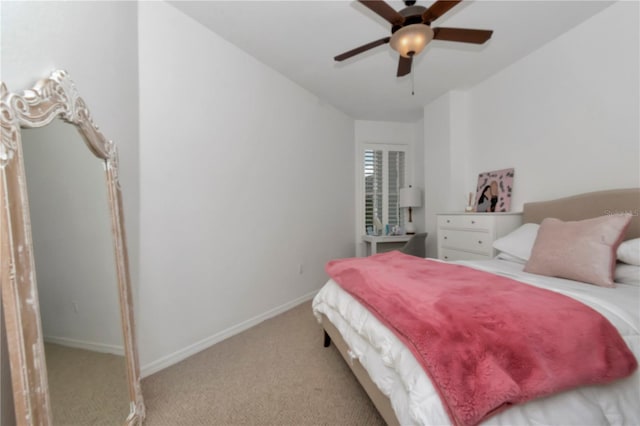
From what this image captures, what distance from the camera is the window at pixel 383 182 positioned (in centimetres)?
446

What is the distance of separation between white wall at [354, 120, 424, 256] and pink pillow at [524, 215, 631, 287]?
258cm

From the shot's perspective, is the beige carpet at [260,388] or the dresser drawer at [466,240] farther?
the dresser drawer at [466,240]

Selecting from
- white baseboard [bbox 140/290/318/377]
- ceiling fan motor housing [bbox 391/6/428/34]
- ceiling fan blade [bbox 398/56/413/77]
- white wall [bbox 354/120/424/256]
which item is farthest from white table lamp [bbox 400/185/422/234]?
ceiling fan motor housing [bbox 391/6/428/34]

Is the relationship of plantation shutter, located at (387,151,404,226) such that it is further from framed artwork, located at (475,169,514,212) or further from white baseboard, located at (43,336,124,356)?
white baseboard, located at (43,336,124,356)

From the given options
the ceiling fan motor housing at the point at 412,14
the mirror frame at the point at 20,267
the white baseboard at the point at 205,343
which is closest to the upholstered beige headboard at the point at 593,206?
the ceiling fan motor housing at the point at 412,14

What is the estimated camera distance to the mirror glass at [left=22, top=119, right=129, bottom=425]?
97 cm

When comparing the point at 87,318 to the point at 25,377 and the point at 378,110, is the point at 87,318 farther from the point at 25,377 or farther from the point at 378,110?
the point at 378,110

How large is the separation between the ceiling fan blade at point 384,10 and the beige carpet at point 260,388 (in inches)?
82.8

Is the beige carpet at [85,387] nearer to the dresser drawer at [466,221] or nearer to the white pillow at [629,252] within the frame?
the white pillow at [629,252]

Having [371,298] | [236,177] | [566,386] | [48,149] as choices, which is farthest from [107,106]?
[566,386]

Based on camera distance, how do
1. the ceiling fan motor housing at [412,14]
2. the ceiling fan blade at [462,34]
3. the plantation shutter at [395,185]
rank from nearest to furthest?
the ceiling fan motor housing at [412,14], the ceiling fan blade at [462,34], the plantation shutter at [395,185]

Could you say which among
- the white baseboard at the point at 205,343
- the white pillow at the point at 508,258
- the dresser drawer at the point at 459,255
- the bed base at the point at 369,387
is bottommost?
the white baseboard at the point at 205,343

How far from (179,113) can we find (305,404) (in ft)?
6.78

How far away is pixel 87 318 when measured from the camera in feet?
3.91
